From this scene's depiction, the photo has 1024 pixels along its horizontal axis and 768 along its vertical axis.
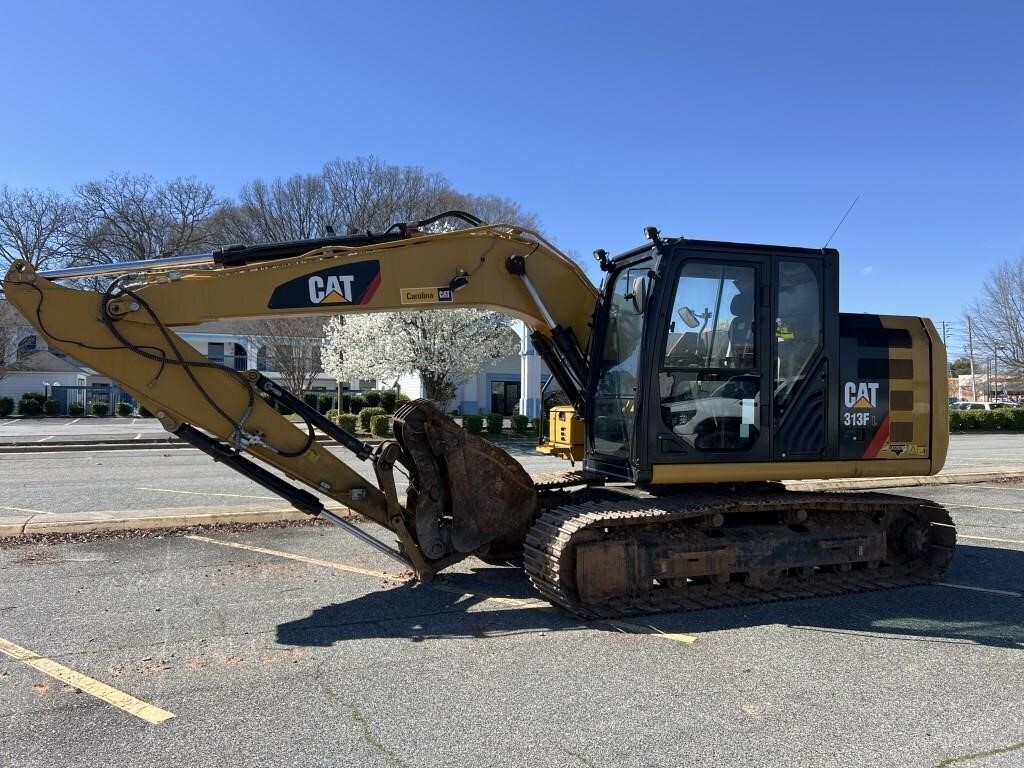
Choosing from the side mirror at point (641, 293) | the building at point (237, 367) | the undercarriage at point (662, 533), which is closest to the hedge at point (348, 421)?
the building at point (237, 367)

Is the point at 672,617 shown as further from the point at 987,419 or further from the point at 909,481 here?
the point at 987,419

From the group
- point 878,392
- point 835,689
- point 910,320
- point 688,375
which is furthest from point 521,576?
point 910,320

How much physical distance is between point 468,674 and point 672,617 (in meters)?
1.93

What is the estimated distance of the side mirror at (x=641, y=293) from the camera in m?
6.02

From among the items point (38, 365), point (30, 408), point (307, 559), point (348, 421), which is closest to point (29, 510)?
point (307, 559)

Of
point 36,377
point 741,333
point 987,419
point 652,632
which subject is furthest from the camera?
point 36,377

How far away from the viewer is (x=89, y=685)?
4.39m

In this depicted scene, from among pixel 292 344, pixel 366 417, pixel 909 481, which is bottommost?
pixel 909 481

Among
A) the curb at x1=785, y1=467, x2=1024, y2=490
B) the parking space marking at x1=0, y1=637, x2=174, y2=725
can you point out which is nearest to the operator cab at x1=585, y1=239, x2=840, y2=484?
the parking space marking at x1=0, y1=637, x2=174, y2=725

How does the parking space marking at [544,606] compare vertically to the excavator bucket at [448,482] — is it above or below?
below

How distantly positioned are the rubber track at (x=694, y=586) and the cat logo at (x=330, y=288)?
249cm

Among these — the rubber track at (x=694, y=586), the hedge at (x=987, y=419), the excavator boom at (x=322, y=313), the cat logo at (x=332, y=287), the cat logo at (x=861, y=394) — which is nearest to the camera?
the rubber track at (x=694, y=586)

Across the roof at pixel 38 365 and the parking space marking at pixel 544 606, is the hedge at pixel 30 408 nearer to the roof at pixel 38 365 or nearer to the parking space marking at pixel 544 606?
the roof at pixel 38 365

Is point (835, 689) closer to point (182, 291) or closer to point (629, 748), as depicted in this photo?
point (629, 748)
